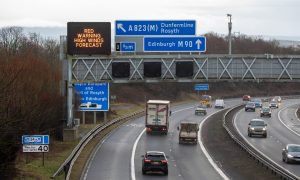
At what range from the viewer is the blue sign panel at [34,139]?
33.2m

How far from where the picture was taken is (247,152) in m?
46.5

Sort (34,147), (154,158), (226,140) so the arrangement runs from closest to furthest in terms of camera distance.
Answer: (34,147) < (154,158) < (226,140)

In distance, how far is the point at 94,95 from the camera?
57094 millimetres

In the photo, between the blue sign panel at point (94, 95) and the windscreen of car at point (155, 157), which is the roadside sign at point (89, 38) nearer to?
the blue sign panel at point (94, 95)

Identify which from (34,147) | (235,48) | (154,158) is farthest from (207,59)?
(235,48)

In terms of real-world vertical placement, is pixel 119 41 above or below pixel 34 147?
above

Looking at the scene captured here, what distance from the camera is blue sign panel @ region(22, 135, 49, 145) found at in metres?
33.2

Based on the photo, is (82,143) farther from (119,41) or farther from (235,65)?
(235,65)

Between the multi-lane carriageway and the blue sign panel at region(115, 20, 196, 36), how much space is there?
908 cm

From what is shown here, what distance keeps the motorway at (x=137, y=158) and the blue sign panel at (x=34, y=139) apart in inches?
132

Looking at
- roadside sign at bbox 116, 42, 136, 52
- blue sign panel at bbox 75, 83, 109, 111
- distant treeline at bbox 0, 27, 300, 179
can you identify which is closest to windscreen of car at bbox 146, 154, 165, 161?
distant treeline at bbox 0, 27, 300, 179

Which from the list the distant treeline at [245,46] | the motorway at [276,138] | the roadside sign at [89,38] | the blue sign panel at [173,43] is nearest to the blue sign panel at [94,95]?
the roadside sign at [89,38]

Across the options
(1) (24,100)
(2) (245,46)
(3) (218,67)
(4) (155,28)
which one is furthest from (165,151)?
(2) (245,46)

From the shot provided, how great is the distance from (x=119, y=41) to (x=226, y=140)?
17414mm
